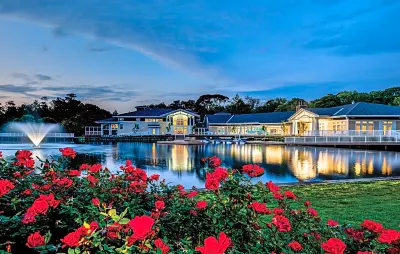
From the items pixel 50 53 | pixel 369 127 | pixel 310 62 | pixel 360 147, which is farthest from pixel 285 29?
pixel 50 53

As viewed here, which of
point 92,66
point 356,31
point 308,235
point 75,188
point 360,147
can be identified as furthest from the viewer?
point 356,31

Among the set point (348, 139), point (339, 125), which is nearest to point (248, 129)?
point (339, 125)

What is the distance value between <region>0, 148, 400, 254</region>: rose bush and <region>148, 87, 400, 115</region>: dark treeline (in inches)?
1932

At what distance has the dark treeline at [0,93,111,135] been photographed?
181ft

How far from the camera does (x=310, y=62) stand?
36719 millimetres

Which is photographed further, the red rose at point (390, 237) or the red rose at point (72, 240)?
the red rose at point (390, 237)

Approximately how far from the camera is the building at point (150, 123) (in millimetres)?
52844

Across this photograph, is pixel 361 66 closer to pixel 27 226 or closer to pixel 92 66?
pixel 92 66

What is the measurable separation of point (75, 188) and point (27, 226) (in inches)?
32.5

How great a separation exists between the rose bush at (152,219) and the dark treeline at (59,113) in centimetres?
5579

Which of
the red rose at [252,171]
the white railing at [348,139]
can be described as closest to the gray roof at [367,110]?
the white railing at [348,139]

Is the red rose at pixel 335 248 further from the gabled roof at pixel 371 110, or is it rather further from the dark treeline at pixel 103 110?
the dark treeline at pixel 103 110

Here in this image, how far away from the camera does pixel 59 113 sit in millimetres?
64250

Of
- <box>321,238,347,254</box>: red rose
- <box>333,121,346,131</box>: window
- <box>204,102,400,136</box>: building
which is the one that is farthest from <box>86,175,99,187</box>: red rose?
<box>333,121,346,131</box>: window
